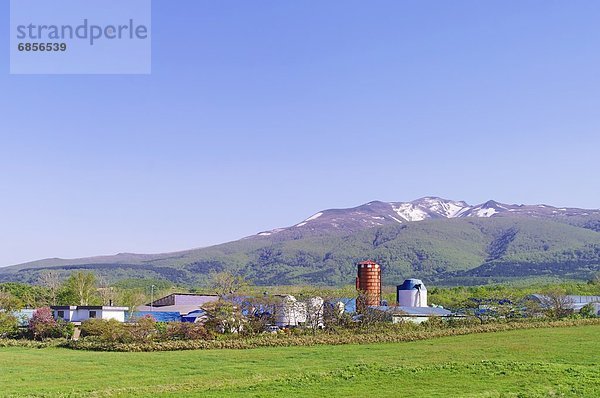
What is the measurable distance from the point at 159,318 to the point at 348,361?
131 ft

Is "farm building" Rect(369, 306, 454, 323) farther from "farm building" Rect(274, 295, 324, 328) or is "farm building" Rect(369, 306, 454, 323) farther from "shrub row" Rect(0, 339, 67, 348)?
"shrub row" Rect(0, 339, 67, 348)

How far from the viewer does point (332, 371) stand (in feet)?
94.4

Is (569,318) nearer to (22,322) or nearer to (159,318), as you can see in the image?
(159,318)

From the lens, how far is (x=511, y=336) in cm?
4653

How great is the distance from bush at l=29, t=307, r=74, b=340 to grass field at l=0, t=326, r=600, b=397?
8424mm

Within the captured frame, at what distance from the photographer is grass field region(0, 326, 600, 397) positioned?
2427 cm

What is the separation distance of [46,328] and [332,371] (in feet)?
103

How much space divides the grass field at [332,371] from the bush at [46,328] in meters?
8.42

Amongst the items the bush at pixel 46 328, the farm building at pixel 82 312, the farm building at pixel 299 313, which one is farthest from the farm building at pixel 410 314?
the bush at pixel 46 328

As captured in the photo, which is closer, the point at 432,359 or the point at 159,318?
the point at 432,359

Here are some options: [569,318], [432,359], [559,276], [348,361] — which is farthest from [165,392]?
[559,276]

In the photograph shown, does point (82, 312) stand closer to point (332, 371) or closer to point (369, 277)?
point (369, 277)

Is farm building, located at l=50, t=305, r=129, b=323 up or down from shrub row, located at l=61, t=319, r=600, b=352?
up

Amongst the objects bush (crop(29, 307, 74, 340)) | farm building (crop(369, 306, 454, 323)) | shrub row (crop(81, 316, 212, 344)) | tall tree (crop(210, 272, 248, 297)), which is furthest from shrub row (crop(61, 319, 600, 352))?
tall tree (crop(210, 272, 248, 297))
